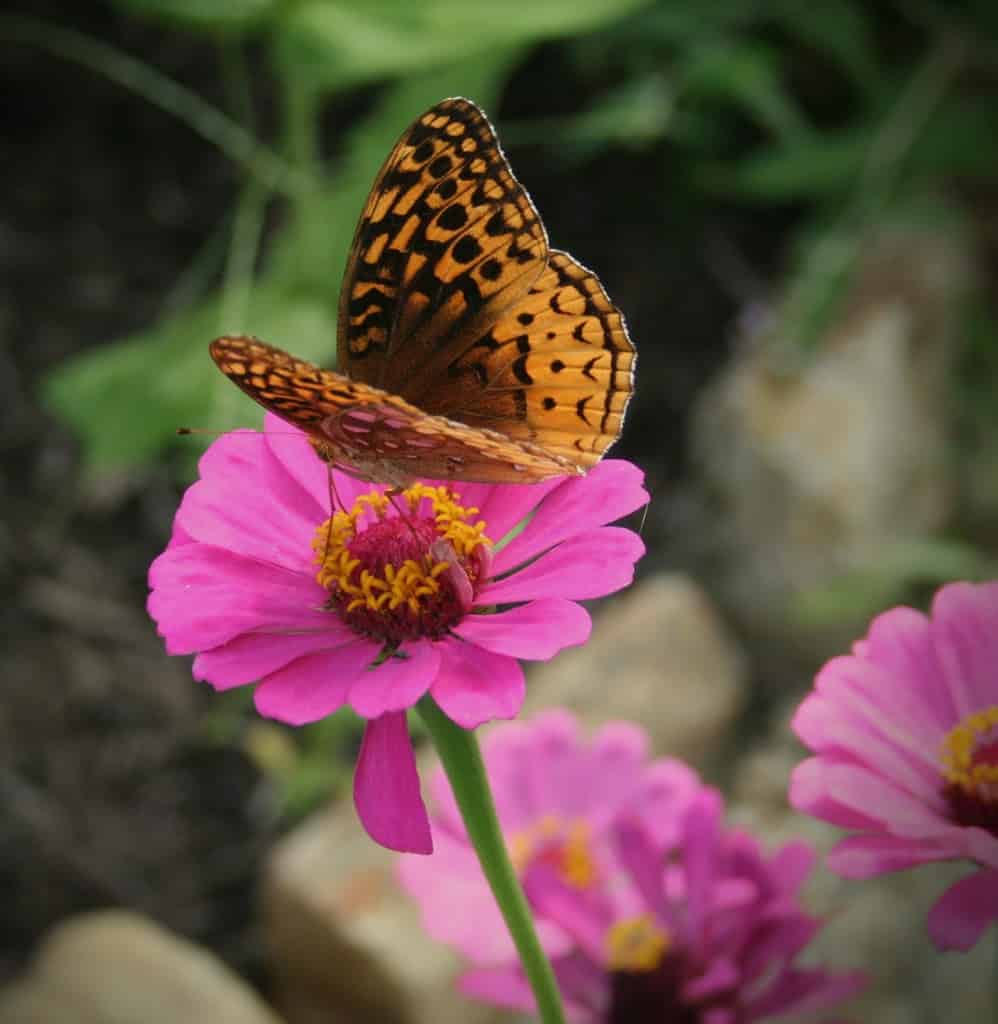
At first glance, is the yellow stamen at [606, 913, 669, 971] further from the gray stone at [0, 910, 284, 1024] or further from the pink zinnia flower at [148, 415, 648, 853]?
the gray stone at [0, 910, 284, 1024]

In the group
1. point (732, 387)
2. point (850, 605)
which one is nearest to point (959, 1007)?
point (850, 605)

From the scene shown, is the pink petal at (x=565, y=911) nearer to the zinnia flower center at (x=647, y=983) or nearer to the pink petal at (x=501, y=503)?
the zinnia flower center at (x=647, y=983)

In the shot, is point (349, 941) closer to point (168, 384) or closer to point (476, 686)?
point (168, 384)

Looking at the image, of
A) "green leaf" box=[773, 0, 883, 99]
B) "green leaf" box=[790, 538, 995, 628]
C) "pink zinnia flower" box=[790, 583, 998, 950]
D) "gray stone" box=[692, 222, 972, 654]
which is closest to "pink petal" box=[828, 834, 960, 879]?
"pink zinnia flower" box=[790, 583, 998, 950]

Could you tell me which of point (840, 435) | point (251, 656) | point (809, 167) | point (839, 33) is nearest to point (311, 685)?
point (251, 656)

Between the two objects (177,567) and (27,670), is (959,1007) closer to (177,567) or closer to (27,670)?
(177,567)

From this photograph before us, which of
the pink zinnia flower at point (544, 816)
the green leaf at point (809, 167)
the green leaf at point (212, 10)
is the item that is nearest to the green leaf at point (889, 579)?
the pink zinnia flower at point (544, 816)
